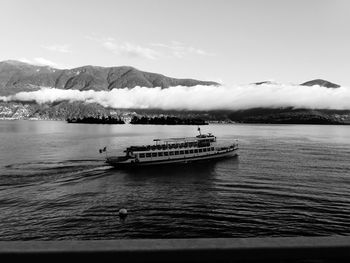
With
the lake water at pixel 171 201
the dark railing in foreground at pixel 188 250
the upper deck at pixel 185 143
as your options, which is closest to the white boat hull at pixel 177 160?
the lake water at pixel 171 201

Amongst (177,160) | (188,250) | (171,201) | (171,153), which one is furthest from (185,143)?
(188,250)

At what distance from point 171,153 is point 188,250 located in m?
86.7

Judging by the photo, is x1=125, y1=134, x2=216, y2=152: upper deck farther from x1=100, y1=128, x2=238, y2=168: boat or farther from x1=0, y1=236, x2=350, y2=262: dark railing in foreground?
x1=0, y1=236, x2=350, y2=262: dark railing in foreground

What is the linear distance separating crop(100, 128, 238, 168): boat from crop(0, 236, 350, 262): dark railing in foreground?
7685 centimetres

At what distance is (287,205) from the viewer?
4538 cm

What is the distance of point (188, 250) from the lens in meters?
4.71

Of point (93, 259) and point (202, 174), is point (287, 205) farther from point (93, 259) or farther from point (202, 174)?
point (93, 259)

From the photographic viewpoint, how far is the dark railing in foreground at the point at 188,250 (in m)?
4.59

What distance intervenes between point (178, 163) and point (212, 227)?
5321 cm

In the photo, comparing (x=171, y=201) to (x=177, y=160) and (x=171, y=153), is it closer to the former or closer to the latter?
(x=177, y=160)

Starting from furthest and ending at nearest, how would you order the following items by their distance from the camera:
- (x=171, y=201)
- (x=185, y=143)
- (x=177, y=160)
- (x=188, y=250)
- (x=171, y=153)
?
1. (x=185, y=143)
2. (x=171, y=153)
3. (x=177, y=160)
4. (x=171, y=201)
5. (x=188, y=250)

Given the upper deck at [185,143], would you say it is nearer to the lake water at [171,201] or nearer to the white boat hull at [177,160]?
the white boat hull at [177,160]

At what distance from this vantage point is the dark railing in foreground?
4.59m

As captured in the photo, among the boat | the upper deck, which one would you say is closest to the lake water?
the boat
